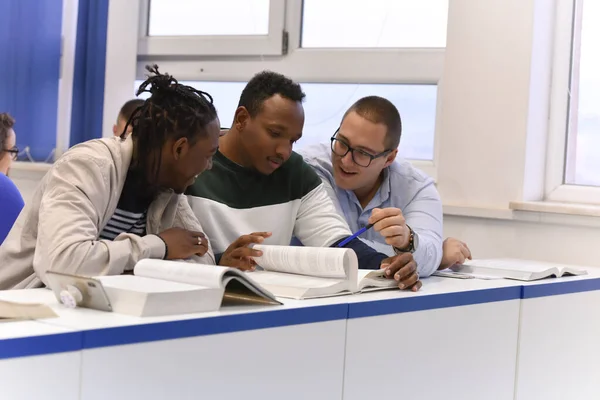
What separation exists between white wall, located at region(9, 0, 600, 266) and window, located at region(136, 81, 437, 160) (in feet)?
0.89

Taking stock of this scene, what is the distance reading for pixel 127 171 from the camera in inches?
74.6

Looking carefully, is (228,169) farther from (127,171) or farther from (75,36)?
(75,36)

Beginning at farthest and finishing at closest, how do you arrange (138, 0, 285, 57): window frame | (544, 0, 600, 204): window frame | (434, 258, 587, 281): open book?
1. (138, 0, 285, 57): window frame
2. (544, 0, 600, 204): window frame
3. (434, 258, 587, 281): open book

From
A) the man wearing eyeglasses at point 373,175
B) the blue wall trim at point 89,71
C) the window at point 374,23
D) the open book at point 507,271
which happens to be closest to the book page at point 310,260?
the man wearing eyeglasses at point 373,175

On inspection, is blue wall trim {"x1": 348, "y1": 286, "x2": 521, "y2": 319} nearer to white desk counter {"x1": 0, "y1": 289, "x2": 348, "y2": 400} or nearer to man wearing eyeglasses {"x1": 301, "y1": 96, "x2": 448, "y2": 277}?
white desk counter {"x1": 0, "y1": 289, "x2": 348, "y2": 400}

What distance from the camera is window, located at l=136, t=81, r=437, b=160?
3.49m

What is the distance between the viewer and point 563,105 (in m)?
3.17

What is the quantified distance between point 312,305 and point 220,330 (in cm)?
25

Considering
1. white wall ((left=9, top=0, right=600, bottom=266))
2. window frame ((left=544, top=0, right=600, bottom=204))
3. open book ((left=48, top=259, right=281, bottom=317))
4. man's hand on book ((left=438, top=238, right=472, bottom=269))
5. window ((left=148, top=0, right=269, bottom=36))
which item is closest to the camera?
open book ((left=48, top=259, right=281, bottom=317))

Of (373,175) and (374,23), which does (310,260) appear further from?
(374,23)

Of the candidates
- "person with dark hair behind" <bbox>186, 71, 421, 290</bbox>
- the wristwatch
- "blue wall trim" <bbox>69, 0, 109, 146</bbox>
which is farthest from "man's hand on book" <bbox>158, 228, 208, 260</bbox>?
"blue wall trim" <bbox>69, 0, 109, 146</bbox>

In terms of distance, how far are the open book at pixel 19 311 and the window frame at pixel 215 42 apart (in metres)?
2.62

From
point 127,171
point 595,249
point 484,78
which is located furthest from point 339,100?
point 127,171

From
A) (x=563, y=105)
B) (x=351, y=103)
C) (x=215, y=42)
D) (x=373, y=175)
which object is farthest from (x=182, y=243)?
(x=215, y=42)
